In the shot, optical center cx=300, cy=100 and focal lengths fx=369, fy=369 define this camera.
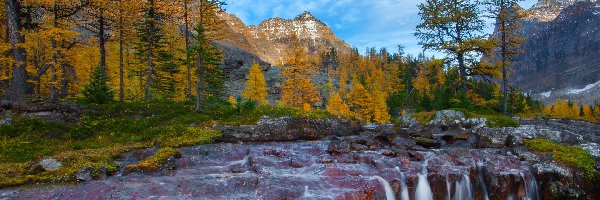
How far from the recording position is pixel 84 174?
486 inches

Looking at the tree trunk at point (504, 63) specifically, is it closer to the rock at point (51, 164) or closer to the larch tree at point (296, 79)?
the rock at point (51, 164)

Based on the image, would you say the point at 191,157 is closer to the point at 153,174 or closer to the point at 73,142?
the point at 153,174

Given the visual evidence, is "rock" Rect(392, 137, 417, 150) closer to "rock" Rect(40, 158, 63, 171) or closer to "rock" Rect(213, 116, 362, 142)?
"rock" Rect(213, 116, 362, 142)

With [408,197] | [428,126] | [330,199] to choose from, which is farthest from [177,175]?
[428,126]

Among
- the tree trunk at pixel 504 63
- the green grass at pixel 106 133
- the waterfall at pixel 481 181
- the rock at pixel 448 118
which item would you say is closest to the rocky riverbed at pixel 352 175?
the waterfall at pixel 481 181

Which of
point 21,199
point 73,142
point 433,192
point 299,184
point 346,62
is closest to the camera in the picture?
point 21,199

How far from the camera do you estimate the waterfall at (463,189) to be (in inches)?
514

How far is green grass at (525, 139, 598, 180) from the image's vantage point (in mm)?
13898

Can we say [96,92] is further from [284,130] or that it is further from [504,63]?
[504,63]

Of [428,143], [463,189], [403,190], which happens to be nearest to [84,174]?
[403,190]

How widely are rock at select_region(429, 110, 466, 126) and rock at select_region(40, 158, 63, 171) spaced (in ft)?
71.2

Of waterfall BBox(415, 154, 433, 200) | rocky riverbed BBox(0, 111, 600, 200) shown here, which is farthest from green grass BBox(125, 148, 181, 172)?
waterfall BBox(415, 154, 433, 200)

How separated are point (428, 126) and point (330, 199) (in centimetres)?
1684

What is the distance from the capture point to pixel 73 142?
17.4 meters
